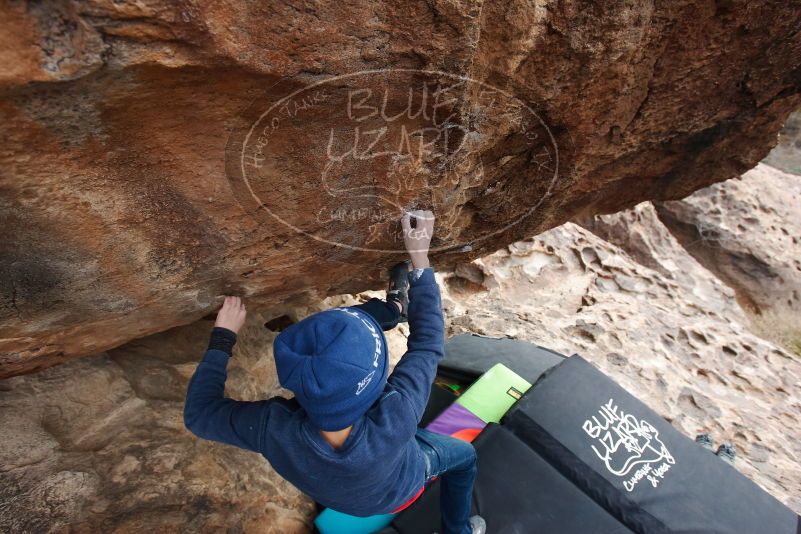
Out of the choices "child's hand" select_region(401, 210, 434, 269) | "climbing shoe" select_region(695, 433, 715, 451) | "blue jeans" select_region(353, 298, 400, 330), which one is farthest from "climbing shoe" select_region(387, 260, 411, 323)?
"climbing shoe" select_region(695, 433, 715, 451)

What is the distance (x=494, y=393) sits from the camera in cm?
265

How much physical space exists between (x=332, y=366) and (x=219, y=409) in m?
0.55

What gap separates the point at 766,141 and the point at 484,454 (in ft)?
6.16

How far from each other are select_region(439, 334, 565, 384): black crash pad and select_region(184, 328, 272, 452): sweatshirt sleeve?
1591 millimetres

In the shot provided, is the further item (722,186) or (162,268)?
(722,186)

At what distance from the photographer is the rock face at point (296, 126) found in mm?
934

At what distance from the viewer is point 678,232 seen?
5.87 metres

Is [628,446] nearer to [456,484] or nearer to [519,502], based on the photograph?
[519,502]

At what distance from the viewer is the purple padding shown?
8.12 feet

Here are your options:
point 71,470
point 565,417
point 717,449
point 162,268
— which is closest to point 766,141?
point 565,417

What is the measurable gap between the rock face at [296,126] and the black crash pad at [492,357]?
1.11 metres

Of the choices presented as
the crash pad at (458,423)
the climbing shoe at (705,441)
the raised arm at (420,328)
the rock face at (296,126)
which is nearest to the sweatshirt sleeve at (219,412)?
the rock face at (296,126)

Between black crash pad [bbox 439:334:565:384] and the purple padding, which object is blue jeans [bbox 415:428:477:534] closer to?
the purple padding

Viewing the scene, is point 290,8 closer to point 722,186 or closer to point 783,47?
point 783,47
